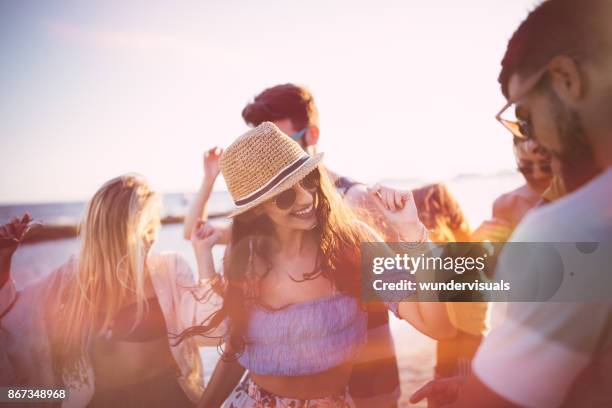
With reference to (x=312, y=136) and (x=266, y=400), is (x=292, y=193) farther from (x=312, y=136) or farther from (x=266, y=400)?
(x=266, y=400)

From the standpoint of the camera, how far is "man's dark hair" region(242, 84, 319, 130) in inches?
76.8

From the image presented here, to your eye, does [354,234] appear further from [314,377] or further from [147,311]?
[147,311]

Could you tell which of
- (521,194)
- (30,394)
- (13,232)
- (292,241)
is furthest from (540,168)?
(30,394)

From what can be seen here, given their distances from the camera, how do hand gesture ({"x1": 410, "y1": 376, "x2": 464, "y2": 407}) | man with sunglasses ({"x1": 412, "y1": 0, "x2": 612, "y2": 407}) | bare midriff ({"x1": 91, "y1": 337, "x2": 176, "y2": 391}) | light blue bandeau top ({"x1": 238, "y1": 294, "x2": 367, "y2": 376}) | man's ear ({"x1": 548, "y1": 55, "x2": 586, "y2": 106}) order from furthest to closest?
1. bare midriff ({"x1": 91, "y1": 337, "x2": 176, "y2": 391})
2. light blue bandeau top ({"x1": 238, "y1": 294, "x2": 367, "y2": 376})
3. hand gesture ({"x1": 410, "y1": 376, "x2": 464, "y2": 407})
4. man's ear ({"x1": 548, "y1": 55, "x2": 586, "y2": 106})
5. man with sunglasses ({"x1": 412, "y1": 0, "x2": 612, "y2": 407})

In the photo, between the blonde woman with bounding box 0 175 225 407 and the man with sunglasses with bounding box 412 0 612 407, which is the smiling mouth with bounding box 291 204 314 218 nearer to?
the blonde woman with bounding box 0 175 225 407

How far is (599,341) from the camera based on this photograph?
0.83 meters

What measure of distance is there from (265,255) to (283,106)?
0.79m

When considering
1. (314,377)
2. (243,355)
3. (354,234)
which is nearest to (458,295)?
(354,234)

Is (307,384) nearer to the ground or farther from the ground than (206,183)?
nearer to the ground

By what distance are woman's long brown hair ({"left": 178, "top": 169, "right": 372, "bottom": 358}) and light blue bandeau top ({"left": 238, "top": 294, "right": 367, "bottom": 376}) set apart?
0.06 metres

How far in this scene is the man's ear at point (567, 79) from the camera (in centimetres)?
91

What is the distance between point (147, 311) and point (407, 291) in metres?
1.28

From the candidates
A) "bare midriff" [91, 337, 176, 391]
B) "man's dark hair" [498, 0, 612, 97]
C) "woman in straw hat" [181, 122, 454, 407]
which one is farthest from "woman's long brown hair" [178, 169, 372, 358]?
"man's dark hair" [498, 0, 612, 97]

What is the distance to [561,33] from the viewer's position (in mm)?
937
